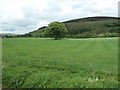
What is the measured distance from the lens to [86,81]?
1105 inches

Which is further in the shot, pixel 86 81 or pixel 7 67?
pixel 7 67

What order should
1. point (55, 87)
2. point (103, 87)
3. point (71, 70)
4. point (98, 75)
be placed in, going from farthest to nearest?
1. point (71, 70)
2. point (98, 75)
3. point (55, 87)
4. point (103, 87)

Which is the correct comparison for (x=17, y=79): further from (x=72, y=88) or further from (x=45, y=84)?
(x=72, y=88)

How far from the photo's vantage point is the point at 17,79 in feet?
108

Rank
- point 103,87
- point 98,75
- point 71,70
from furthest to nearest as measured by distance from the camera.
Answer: point 71,70 < point 98,75 < point 103,87

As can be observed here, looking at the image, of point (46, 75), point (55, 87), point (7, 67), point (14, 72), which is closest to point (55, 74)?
point (46, 75)

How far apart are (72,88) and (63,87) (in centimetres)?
106

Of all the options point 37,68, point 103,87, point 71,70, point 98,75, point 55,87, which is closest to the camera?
point 103,87

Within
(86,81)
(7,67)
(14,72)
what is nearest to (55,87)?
(86,81)

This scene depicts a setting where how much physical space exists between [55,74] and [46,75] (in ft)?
3.32

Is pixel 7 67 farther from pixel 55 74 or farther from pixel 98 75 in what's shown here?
pixel 98 75

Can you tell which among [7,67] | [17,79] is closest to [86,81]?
[17,79]

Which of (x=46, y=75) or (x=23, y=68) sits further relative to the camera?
(x=23, y=68)

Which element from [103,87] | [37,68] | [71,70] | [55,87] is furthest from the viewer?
[37,68]
